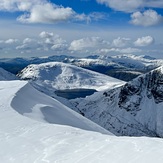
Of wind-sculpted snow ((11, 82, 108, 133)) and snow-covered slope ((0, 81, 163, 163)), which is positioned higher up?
snow-covered slope ((0, 81, 163, 163))

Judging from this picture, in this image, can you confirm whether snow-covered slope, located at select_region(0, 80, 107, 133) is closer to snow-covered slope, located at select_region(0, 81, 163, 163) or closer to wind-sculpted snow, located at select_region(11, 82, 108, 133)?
wind-sculpted snow, located at select_region(11, 82, 108, 133)

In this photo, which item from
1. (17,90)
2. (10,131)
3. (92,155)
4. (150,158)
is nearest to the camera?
(150,158)

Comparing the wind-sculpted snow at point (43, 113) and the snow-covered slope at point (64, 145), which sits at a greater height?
the snow-covered slope at point (64, 145)

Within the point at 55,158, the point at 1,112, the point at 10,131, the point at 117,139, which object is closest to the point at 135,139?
the point at 117,139

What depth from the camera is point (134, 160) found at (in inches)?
683

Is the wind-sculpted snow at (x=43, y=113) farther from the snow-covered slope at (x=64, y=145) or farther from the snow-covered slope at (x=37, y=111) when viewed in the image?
the snow-covered slope at (x=64, y=145)

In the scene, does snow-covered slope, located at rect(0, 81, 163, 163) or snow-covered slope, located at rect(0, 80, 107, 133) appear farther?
snow-covered slope, located at rect(0, 80, 107, 133)

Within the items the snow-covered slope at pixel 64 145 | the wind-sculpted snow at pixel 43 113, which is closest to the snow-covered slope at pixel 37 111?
the wind-sculpted snow at pixel 43 113

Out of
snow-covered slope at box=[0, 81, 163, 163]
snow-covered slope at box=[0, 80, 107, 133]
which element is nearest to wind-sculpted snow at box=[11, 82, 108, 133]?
snow-covered slope at box=[0, 80, 107, 133]

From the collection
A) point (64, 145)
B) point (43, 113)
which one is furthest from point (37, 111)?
point (64, 145)

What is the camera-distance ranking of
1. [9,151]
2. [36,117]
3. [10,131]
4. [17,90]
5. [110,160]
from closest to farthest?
[110,160] → [9,151] → [10,131] → [36,117] → [17,90]

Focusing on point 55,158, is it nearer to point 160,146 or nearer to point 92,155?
point 92,155

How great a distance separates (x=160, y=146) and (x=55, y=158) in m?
6.58

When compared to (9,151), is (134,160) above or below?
above
